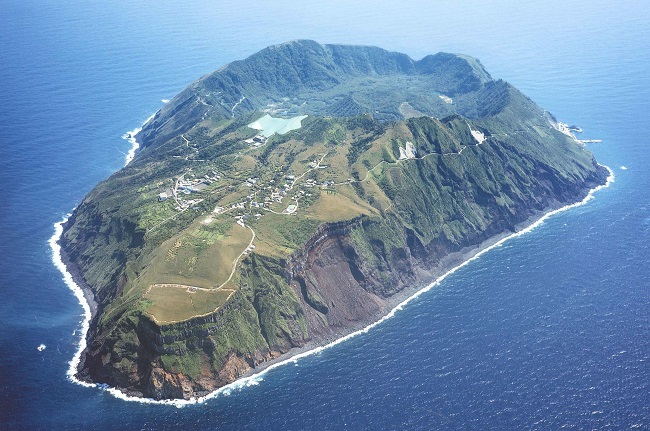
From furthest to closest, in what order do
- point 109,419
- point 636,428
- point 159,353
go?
1. point 159,353
2. point 109,419
3. point 636,428

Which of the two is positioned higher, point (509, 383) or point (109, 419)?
point (109, 419)

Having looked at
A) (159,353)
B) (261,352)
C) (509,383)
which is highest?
(159,353)

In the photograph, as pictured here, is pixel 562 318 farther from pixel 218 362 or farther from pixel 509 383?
pixel 218 362

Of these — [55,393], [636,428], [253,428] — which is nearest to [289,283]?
[253,428]

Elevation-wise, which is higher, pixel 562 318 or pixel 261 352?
pixel 261 352

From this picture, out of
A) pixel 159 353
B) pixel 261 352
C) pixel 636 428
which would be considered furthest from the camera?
pixel 261 352

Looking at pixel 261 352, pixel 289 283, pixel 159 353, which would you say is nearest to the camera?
pixel 159 353

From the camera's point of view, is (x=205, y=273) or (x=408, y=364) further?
(x=205, y=273)

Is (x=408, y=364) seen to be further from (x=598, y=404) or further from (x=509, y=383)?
(x=598, y=404)

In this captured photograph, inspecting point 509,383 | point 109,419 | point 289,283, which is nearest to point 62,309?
point 109,419
